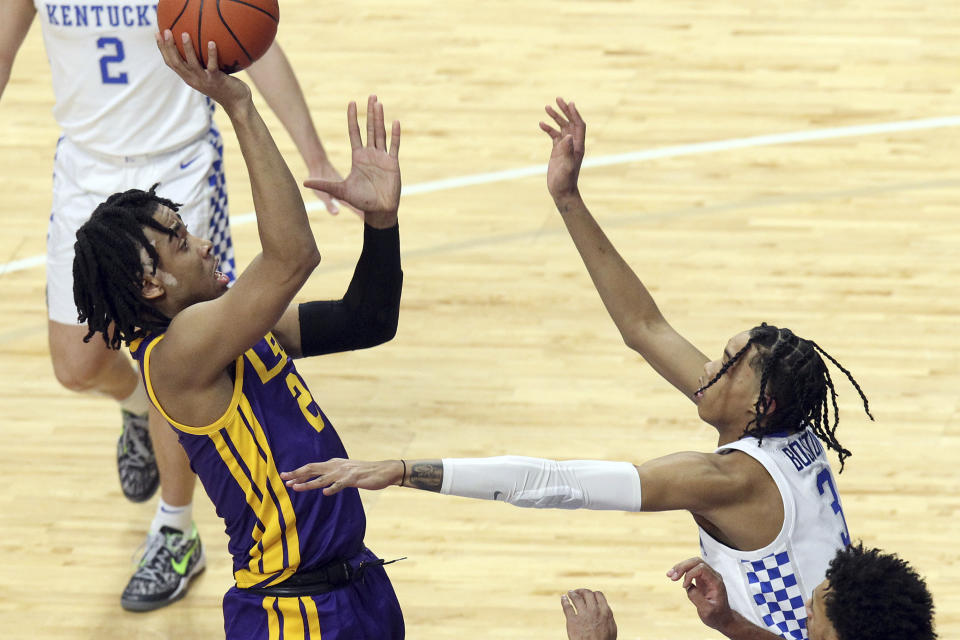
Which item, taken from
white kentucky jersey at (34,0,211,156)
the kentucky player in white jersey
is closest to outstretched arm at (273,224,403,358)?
the kentucky player in white jersey

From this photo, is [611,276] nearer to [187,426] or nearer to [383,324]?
[383,324]

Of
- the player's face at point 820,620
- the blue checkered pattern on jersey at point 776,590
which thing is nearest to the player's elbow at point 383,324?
the blue checkered pattern on jersey at point 776,590

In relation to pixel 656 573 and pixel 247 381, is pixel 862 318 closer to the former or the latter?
pixel 656 573

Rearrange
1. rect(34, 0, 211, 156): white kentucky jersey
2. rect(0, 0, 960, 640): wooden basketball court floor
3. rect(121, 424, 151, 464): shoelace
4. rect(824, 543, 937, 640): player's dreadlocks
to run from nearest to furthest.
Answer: rect(824, 543, 937, 640): player's dreadlocks < rect(34, 0, 211, 156): white kentucky jersey < rect(0, 0, 960, 640): wooden basketball court floor < rect(121, 424, 151, 464): shoelace

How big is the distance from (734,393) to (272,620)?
1.34 m

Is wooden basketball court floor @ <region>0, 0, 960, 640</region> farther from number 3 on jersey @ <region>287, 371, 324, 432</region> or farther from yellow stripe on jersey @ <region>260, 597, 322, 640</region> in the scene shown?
number 3 on jersey @ <region>287, 371, 324, 432</region>

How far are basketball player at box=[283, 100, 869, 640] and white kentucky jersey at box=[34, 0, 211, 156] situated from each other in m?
2.31

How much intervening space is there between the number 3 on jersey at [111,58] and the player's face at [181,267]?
5.53 feet

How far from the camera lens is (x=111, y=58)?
5410 millimetres

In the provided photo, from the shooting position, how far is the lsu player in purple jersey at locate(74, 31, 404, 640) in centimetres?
359

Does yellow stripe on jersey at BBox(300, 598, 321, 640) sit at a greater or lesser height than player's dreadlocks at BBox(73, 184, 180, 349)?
lesser

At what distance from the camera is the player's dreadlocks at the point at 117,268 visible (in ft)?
12.4

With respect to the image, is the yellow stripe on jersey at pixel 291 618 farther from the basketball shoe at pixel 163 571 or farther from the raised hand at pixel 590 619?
the basketball shoe at pixel 163 571

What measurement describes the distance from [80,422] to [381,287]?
3.20 m
